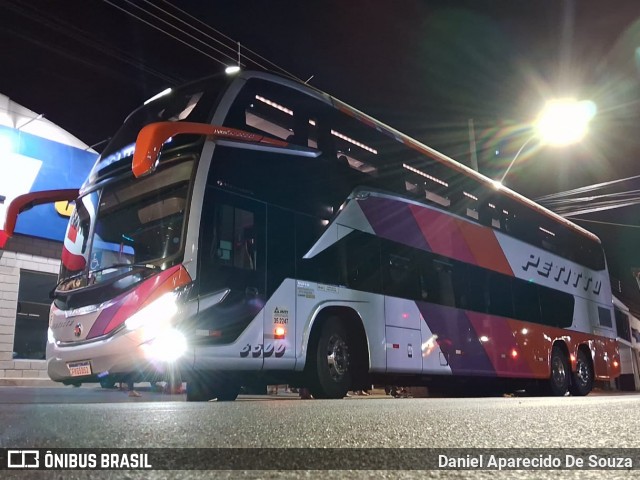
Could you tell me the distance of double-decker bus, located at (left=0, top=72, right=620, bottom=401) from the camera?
250 inches

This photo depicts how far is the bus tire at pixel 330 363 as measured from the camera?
7.33 metres

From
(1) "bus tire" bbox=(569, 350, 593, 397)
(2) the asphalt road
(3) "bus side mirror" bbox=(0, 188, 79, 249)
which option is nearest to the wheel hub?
(2) the asphalt road

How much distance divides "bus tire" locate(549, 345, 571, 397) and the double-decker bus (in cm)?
279

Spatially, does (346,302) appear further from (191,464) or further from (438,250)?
(191,464)

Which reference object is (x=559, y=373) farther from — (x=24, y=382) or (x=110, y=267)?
(x=24, y=382)

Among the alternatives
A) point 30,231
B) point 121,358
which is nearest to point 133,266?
point 121,358

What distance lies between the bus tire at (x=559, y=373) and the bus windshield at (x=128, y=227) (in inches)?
390

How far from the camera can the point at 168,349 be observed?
6117 millimetres

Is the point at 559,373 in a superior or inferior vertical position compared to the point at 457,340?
inferior

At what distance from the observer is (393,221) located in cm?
912

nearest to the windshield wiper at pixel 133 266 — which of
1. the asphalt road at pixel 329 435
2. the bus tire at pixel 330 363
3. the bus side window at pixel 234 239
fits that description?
the bus side window at pixel 234 239

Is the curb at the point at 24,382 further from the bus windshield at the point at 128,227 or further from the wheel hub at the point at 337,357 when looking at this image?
the wheel hub at the point at 337,357

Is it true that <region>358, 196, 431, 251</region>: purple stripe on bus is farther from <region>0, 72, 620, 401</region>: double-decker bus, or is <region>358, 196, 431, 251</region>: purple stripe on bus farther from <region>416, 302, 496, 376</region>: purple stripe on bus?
<region>416, 302, 496, 376</region>: purple stripe on bus

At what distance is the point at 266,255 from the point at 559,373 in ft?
30.5
